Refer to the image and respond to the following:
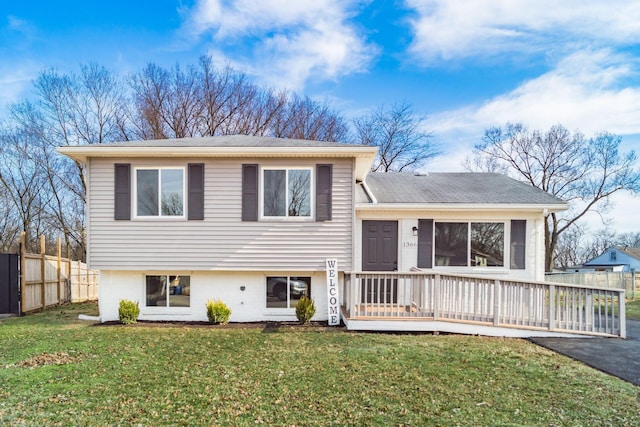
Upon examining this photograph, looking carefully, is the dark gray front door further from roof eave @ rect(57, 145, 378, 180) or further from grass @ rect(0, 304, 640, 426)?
grass @ rect(0, 304, 640, 426)

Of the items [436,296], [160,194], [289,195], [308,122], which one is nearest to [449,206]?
[436,296]

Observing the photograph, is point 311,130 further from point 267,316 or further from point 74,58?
point 267,316

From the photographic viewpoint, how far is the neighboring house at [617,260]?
41.6 meters

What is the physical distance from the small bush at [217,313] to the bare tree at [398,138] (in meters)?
17.2

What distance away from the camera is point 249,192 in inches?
323

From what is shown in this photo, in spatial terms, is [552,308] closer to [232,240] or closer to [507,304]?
[507,304]

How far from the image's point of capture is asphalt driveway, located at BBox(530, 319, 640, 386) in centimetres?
508

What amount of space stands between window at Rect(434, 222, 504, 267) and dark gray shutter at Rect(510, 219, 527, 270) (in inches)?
9.8

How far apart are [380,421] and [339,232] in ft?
16.5

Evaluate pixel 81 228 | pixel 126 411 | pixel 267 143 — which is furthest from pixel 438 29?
pixel 81 228

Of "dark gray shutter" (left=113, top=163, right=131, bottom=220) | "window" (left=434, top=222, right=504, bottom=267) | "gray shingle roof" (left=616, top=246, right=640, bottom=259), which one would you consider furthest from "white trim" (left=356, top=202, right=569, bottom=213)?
"gray shingle roof" (left=616, top=246, right=640, bottom=259)

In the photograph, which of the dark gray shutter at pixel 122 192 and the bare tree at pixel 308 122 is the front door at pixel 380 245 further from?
the bare tree at pixel 308 122

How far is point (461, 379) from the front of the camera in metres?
4.61

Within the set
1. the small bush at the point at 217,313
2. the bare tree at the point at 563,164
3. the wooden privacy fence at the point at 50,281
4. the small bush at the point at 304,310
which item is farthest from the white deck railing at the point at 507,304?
the bare tree at the point at 563,164
